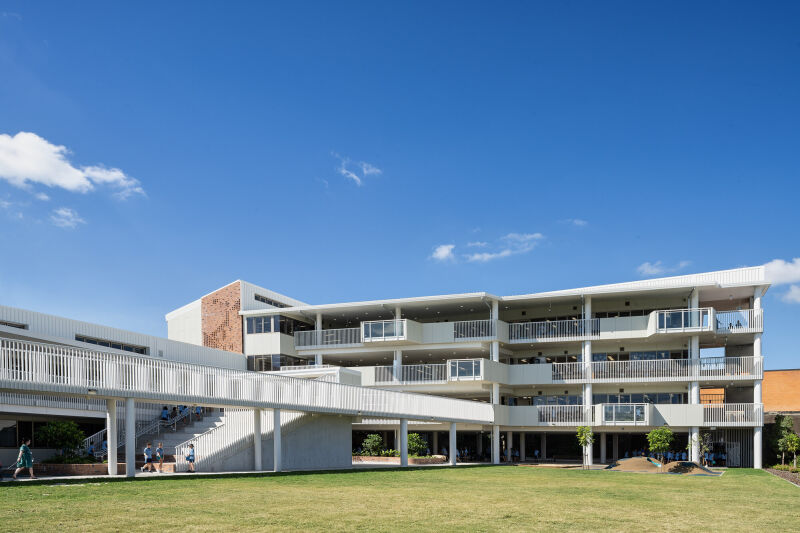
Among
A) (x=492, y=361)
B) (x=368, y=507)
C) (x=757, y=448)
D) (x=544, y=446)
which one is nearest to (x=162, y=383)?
(x=368, y=507)

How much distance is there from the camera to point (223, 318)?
50188 mm

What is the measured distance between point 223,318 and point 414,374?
12.5 meters

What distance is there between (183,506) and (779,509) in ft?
37.2

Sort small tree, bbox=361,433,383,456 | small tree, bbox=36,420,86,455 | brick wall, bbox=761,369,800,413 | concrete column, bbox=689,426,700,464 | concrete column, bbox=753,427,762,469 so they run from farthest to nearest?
brick wall, bbox=761,369,800,413, concrete column, bbox=689,426,700,464, concrete column, bbox=753,427,762,469, small tree, bbox=361,433,383,456, small tree, bbox=36,420,86,455

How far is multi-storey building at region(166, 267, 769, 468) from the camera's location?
42656 millimetres

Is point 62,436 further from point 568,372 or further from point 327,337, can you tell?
point 568,372

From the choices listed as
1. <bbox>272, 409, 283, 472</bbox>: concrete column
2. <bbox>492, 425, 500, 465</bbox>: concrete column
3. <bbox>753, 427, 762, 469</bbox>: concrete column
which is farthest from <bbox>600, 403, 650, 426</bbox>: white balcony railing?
<bbox>272, 409, 283, 472</bbox>: concrete column

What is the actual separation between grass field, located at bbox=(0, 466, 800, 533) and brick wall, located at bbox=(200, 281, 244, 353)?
29266mm

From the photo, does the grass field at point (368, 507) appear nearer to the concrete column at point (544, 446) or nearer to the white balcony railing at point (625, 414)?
the white balcony railing at point (625, 414)

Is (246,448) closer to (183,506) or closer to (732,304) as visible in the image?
(183,506)

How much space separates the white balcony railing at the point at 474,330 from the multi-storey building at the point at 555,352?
62mm

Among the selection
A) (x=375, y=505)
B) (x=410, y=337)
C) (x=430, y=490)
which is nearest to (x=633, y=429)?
(x=410, y=337)

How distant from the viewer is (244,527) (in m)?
10.8

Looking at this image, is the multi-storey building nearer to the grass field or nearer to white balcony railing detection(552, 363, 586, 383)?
white balcony railing detection(552, 363, 586, 383)
